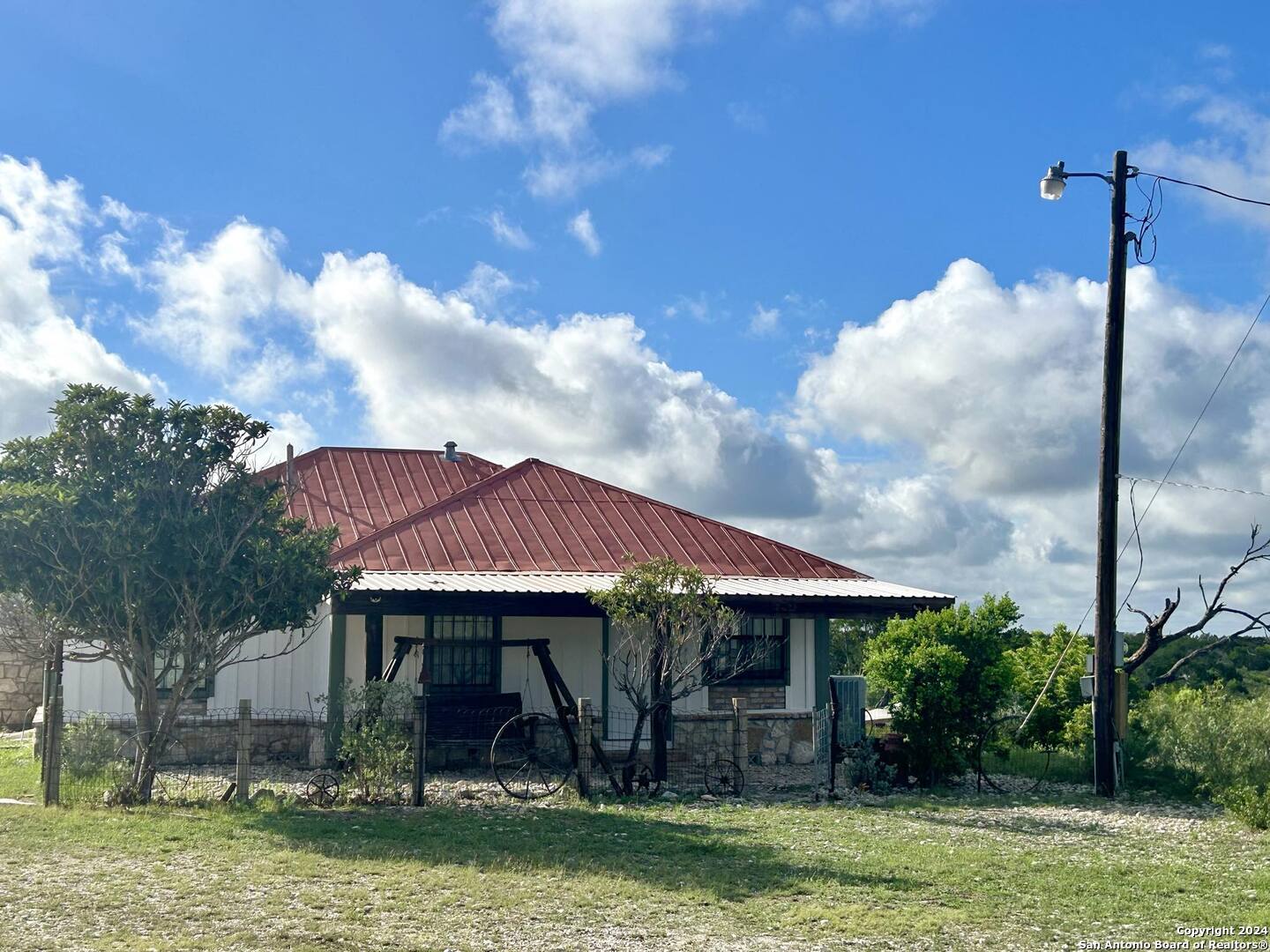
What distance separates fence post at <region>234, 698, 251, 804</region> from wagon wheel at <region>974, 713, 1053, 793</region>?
910 centimetres

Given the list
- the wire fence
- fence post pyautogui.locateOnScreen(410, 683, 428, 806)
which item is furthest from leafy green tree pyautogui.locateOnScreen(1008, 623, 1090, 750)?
fence post pyautogui.locateOnScreen(410, 683, 428, 806)

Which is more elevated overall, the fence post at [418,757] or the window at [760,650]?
the window at [760,650]

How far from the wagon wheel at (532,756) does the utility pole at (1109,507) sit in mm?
6677

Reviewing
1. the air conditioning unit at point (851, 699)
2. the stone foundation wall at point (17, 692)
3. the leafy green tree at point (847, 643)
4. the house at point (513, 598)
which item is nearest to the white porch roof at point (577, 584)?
the house at point (513, 598)

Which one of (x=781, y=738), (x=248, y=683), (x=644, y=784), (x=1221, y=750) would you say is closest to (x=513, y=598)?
(x=644, y=784)

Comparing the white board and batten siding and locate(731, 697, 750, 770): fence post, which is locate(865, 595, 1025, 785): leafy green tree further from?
the white board and batten siding

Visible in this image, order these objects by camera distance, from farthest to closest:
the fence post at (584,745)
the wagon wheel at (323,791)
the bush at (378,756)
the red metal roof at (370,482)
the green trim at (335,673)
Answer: the red metal roof at (370,482)
the green trim at (335,673)
the fence post at (584,745)
the bush at (378,756)
the wagon wheel at (323,791)

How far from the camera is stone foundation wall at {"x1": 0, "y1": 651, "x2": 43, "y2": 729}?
2291 centimetres

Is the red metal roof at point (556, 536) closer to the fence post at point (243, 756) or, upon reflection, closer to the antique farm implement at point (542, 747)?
the antique farm implement at point (542, 747)

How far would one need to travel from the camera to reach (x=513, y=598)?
1636 cm

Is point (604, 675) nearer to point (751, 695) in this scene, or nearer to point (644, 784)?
point (751, 695)

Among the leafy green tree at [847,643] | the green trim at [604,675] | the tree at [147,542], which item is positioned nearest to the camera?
the tree at [147,542]

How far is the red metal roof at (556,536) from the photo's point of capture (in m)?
18.4

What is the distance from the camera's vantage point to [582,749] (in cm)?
1409
